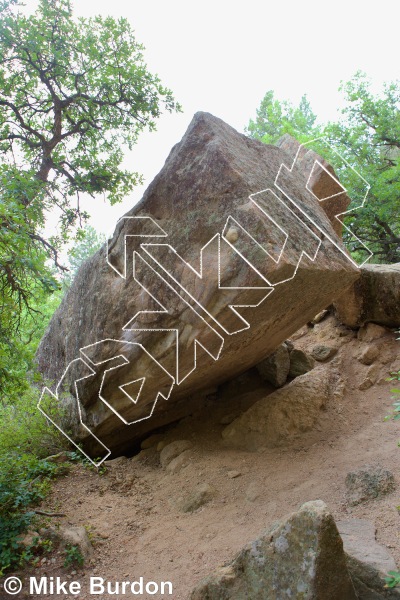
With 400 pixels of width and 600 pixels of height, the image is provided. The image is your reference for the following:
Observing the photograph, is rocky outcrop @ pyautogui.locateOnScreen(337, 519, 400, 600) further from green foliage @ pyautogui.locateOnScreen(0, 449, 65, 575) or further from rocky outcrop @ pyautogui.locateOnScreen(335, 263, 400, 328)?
rocky outcrop @ pyautogui.locateOnScreen(335, 263, 400, 328)

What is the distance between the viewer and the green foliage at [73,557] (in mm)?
3939

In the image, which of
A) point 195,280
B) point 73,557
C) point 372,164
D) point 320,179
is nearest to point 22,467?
point 73,557

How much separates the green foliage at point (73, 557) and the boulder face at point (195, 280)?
179 centimetres

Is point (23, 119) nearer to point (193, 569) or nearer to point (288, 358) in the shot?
point (288, 358)

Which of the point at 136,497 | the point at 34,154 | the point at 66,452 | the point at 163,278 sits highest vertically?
the point at 34,154

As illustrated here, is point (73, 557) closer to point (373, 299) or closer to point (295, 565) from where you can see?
point (295, 565)

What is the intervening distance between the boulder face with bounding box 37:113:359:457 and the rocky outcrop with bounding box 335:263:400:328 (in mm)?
1861

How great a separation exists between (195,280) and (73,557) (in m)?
2.68

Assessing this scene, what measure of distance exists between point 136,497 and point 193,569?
1.72 meters

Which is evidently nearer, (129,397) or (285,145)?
(129,397)

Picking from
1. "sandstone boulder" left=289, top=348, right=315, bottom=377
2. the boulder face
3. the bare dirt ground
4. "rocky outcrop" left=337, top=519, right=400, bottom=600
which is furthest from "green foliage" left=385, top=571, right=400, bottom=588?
"sandstone boulder" left=289, top=348, right=315, bottom=377

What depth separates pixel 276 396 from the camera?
6.29m

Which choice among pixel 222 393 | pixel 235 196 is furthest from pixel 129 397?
pixel 235 196

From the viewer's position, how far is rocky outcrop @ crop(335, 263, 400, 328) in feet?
23.5
